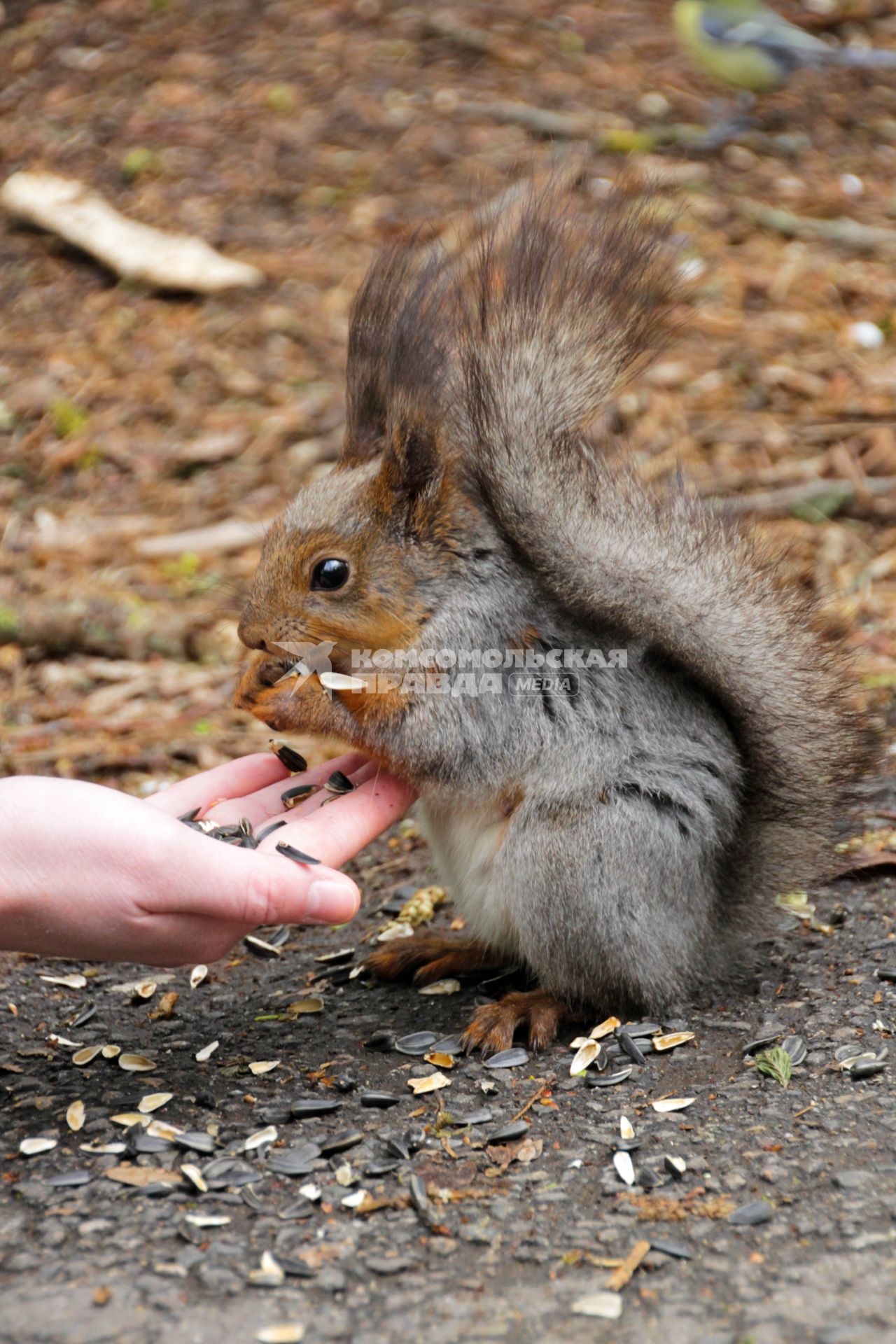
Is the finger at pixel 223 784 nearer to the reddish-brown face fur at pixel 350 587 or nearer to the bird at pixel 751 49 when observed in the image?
the reddish-brown face fur at pixel 350 587

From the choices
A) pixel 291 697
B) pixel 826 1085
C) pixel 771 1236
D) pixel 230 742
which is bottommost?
pixel 230 742

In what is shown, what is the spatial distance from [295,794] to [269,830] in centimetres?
19

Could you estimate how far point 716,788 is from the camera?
2.24 metres

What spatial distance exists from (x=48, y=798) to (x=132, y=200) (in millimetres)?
4214

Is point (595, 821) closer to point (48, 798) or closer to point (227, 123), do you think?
point (48, 798)

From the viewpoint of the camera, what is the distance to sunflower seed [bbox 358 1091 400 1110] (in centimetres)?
204

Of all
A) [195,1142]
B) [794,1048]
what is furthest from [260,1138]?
[794,1048]

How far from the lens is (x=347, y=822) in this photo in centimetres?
219

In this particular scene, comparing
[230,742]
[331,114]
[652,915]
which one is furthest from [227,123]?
[652,915]

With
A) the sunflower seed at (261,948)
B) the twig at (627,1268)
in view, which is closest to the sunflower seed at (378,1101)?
the twig at (627,1268)

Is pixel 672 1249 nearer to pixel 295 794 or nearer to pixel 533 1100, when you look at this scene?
pixel 533 1100

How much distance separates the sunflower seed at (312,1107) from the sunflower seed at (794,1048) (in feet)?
2.32

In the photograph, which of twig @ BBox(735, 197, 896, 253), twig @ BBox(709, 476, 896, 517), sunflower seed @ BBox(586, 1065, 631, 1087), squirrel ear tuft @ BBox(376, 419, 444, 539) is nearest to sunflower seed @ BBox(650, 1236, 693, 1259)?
sunflower seed @ BBox(586, 1065, 631, 1087)

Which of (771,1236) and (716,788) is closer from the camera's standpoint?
(771,1236)
